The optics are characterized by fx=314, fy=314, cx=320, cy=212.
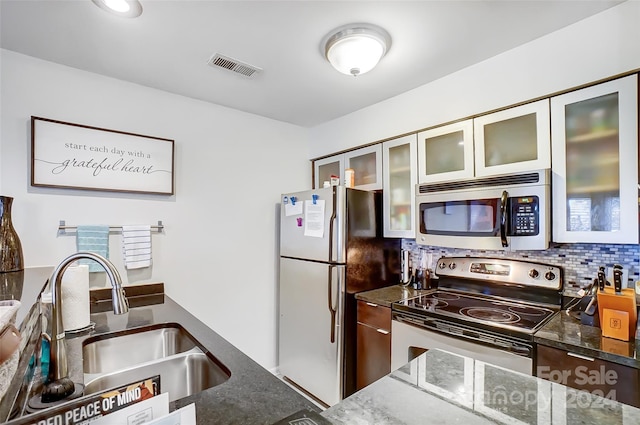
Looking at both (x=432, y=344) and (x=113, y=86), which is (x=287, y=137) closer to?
(x=113, y=86)

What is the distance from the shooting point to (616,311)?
138cm

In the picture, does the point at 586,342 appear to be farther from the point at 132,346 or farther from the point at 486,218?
the point at 132,346

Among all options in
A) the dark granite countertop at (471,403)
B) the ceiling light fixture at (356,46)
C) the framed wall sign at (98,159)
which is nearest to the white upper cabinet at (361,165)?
the ceiling light fixture at (356,46)

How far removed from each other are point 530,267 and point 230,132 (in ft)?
8.23

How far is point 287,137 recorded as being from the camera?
125 inches

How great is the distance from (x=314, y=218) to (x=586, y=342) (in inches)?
68.8

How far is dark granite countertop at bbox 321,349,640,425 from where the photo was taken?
2.52ft

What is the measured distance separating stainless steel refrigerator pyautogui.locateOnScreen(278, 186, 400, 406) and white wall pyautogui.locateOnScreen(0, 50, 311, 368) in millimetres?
289

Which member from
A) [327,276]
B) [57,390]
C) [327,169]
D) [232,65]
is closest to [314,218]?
[327,276]

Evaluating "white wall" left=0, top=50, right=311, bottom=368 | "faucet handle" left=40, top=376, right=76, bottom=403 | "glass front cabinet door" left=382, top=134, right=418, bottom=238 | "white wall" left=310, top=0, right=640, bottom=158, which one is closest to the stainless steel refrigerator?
"glass front cabinet door" left=382, top=134, right=418, bottom=238

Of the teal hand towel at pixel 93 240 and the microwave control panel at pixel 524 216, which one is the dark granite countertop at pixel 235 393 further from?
the microwave control panel at pixel 524 216

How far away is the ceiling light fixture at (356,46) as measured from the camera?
1642mm

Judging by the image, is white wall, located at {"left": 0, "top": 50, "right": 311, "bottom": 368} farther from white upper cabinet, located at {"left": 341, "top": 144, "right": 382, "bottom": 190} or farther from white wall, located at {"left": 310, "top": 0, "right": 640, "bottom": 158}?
white wall, located at {"left": 310, "top": 0, "right": 640, "bottom": 158}

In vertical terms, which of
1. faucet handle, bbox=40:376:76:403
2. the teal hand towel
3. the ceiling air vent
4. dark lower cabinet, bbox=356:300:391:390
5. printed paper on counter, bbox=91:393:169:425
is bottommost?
dark lower cabinet, bbox=356:300:391:390
